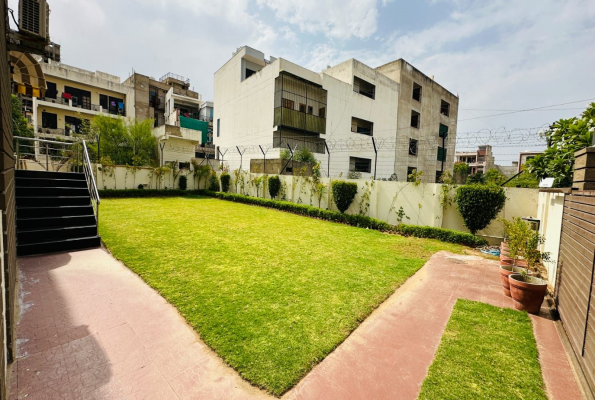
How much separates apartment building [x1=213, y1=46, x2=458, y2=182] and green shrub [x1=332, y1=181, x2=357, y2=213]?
4892 millimetres

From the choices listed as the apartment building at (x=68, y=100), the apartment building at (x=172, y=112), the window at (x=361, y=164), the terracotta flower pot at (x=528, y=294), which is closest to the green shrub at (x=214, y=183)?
the apartment building at (x=172, y=112)

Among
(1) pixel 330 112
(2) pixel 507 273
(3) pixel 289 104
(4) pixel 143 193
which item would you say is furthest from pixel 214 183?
(2) pixel 507 273

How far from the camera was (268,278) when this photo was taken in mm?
4211

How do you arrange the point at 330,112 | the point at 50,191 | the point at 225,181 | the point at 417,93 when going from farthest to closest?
1. the point at 417,93
2. the point at 330,112
3. the point at 225,181
4. the point at 50,191

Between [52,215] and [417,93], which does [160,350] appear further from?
[417,93]

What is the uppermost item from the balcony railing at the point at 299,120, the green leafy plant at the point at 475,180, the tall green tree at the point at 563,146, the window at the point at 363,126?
the window at the point at 363,126

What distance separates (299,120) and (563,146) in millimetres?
14506

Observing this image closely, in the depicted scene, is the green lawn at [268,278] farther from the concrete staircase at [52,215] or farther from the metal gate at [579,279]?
the metal gate at [579,279]

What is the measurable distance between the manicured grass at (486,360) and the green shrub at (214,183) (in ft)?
54.9

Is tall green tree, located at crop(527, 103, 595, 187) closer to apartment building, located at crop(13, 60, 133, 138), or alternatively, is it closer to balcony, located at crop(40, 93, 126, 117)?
apartment building, located at crop(13, 60, 133, 138)

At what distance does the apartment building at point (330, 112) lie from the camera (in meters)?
17.8

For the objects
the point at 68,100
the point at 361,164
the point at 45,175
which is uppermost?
the point at 68,100

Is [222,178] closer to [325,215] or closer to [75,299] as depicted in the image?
[325,215]

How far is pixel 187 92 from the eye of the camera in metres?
32.4
